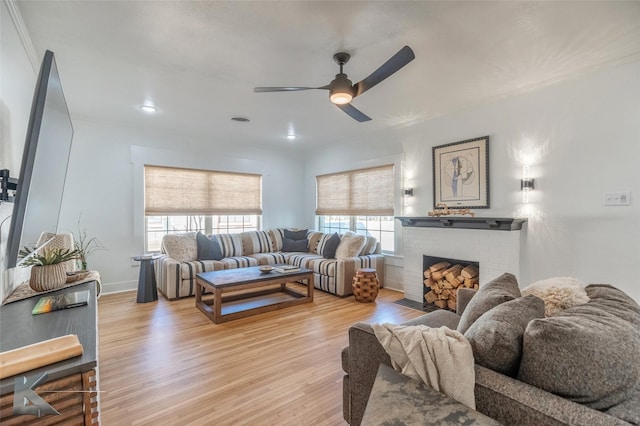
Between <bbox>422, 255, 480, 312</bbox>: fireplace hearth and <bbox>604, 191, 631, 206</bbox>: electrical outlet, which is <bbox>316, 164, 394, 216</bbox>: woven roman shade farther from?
<bbox>604, 191, 631, 206</bbox>: electrical outlet

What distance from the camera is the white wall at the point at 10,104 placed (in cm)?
169

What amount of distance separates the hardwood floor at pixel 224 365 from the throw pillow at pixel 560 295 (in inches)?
49.8

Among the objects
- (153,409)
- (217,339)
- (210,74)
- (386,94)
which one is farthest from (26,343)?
(386,94)

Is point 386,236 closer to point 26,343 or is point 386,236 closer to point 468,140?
point 468,140

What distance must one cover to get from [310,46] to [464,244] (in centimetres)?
273

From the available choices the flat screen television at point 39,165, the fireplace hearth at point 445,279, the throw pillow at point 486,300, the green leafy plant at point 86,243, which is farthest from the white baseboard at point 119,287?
the throw pillow at point 486,300

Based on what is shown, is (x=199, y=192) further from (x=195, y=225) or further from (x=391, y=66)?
(x=391, y=66)

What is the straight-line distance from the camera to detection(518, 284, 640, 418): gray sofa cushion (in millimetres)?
873

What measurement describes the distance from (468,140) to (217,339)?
355 cm

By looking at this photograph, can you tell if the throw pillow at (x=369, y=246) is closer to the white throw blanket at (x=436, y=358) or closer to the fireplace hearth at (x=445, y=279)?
the fireplace hearth at (x=445, y=279)

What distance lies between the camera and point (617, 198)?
263 cm

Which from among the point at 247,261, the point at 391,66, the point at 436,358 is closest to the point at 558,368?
the point at 436,358

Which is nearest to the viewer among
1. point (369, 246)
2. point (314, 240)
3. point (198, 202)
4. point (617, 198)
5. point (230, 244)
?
point (617, 198)

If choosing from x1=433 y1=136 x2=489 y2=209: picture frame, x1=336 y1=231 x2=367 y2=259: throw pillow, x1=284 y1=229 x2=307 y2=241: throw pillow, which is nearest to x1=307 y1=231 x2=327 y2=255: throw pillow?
x1=284 y1=229 x2=307 y2=241: throw pillow
